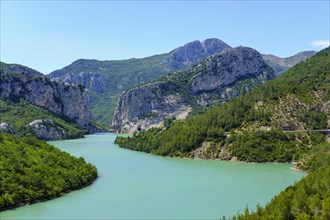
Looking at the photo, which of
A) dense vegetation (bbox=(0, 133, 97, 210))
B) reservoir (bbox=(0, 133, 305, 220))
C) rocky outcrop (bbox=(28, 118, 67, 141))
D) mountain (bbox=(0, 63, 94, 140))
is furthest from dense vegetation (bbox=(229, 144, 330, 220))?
rocky outcrop (bbox=(28, 118, 67, 141))

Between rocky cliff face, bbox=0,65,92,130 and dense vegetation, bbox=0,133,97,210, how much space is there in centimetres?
11975

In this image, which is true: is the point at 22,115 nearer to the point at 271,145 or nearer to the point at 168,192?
the point at 271,145

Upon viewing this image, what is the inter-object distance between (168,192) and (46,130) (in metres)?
104

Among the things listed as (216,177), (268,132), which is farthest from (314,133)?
(216,177)

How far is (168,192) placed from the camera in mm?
48438

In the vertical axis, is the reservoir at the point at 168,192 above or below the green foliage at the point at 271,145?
below

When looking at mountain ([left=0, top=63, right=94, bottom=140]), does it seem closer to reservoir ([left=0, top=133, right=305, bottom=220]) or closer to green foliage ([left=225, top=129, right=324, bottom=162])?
reservoir ([left=0, top=133, right=305, bottom=220])

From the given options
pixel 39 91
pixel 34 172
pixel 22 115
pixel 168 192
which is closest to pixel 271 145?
pixel 168 192

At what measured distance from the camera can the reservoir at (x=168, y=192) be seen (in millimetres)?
38406

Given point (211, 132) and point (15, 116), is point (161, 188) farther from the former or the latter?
point (15, 116)

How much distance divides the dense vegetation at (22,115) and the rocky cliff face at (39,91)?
19.8ft

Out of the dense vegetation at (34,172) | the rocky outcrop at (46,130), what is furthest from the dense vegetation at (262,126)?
the rocky outcrop at (46,130)

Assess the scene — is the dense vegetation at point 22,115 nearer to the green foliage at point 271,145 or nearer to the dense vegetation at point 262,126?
the dense vegetation at point 262,126

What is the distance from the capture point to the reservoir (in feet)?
126
